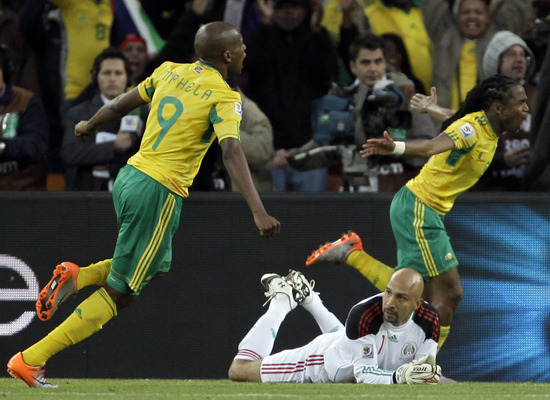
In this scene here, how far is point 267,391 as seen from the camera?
6.17 metres

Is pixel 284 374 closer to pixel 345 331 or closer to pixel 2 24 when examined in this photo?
pixel 345 331

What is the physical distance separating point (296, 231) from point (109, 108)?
2.39 m

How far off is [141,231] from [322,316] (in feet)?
6.74

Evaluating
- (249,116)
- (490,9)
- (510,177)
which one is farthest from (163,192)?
(490,9)

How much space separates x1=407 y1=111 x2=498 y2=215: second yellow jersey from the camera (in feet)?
25.0

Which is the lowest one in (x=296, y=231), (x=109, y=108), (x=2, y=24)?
(x=296, y=231)

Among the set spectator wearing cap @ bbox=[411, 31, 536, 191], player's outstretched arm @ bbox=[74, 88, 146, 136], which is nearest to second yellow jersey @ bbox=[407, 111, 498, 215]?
spectator wearing cap @ bbox=[411, 31, 536, 191]

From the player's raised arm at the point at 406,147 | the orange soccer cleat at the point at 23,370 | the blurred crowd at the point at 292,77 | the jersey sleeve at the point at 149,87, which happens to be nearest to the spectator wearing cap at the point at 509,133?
the blurred crowd at the point at 292,77

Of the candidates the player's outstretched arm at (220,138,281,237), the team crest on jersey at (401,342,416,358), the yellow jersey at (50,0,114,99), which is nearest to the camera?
the player's outstretched arm at (220,138,281,237)

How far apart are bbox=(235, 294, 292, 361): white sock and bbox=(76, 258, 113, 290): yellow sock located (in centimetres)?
134

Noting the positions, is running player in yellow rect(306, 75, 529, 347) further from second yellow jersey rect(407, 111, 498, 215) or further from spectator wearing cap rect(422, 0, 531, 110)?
spectator wearing cap rect(422, 0, 531, 110)

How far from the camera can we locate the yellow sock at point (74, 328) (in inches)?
246

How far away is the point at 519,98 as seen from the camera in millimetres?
7707

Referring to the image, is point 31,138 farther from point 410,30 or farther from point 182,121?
point 410,30
